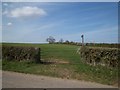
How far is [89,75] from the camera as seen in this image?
41.5 feet

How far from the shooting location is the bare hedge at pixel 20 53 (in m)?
17.1

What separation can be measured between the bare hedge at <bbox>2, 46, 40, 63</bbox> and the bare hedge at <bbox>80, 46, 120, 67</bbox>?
11.1 feet

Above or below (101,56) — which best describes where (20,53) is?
above

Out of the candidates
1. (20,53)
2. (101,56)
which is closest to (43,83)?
(101,56)

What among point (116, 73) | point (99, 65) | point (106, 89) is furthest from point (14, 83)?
point (99, 65)

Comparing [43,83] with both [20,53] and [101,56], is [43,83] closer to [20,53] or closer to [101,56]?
[101,56]

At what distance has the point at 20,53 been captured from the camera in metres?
17.8

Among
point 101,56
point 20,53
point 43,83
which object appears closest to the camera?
point 43,83

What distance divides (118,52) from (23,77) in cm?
581

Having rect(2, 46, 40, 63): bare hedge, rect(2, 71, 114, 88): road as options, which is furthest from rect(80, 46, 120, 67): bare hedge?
rect(2, 71, 114, 88): road

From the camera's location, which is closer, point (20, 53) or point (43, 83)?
point (43, 83)

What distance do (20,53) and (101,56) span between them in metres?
5.92

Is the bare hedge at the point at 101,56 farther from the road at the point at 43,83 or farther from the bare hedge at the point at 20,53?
the road at the point at 43,83

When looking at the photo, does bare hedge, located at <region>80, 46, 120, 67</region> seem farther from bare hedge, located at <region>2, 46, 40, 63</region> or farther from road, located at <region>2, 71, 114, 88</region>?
road, located at <region>2, 71, 114, 88</region>
